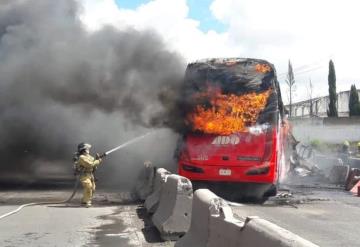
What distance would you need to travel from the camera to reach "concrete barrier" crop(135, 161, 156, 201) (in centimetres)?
1259

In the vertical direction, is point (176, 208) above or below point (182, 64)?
below

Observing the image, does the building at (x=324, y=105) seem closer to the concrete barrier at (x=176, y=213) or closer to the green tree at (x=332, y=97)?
the green tree at (x=332, y=97)

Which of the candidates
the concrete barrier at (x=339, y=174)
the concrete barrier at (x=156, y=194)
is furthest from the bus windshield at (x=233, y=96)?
the concrete barrier at (x=339, y=174)

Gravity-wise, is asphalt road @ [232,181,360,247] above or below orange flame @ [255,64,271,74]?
below

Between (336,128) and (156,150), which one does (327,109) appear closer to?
(336,128)

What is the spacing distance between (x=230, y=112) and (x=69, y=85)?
22.0 feet

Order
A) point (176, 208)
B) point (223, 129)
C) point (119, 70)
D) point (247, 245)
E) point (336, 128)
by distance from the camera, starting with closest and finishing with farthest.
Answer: point (247, 245), point (176, 208), point (223, 129), point (119, 70), point (336, 128)

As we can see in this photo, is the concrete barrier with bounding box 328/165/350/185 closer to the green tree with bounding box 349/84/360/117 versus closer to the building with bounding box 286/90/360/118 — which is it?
the green tree with bounding box 349/84/360/117

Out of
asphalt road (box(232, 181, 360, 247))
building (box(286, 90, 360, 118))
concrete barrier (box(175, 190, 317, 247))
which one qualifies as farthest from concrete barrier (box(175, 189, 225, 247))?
building (box(286, 90, 360, 118))

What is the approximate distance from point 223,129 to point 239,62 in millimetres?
1560

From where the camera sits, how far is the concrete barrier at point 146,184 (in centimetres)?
1259

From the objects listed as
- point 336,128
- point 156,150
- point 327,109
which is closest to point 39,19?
point 156,150

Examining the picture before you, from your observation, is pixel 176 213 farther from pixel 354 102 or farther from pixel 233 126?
pixel 354 102

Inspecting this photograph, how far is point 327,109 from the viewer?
7281cm
